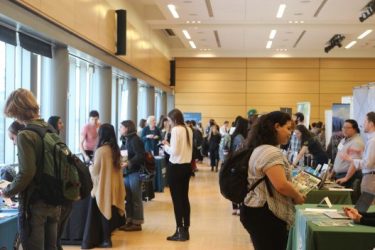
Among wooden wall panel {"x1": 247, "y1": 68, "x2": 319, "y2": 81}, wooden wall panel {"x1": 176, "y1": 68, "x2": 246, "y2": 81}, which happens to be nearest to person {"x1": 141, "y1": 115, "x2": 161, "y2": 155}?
wooden wall panel {"x1": 176, "y1": 68, "x2": 246, "y2": 81}

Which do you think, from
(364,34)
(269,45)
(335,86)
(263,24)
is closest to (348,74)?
(335,86)

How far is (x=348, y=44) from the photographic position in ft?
56.0

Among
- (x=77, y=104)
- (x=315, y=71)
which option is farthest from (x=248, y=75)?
(x=77, y=104)

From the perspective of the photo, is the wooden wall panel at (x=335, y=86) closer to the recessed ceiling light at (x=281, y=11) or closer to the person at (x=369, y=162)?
the recessed ceiling light at (x=281, y=11)

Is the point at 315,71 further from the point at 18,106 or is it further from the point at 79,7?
the point at 18,106

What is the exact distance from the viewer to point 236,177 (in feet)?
10.00

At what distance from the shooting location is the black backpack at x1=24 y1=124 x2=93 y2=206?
284 centimetres

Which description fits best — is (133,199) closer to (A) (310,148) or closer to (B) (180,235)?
(B) (180,235)

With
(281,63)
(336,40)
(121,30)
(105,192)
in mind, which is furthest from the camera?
(281,63)

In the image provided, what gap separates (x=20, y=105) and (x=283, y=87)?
17.3 m

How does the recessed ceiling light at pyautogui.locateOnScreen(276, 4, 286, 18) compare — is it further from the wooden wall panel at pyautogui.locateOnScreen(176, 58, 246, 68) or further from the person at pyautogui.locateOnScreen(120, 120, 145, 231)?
the wooden wall panel at pyautogui.locateOnScreen(176, 58, 246, 68)

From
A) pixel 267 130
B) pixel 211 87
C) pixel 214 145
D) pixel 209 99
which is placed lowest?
pixel 214 145

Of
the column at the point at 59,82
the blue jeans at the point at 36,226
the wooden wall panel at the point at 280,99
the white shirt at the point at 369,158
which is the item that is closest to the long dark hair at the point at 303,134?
the white shirt at the point at 369,158

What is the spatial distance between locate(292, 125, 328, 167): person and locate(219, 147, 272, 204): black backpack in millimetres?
3828
